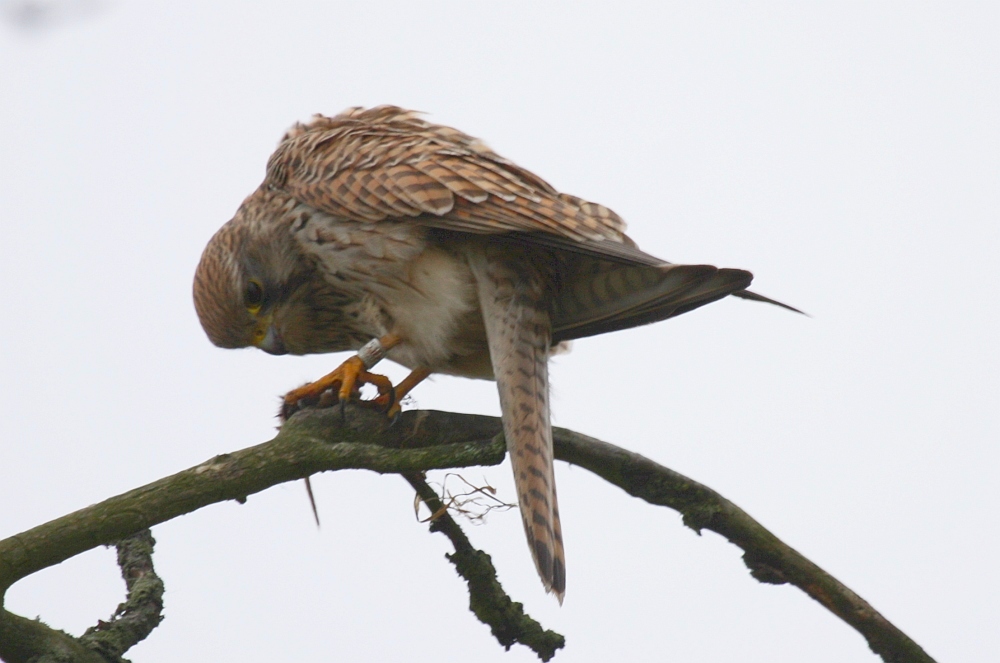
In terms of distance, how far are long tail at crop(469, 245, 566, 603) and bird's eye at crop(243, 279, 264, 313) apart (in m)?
0.72

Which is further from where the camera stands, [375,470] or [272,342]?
[272,342]

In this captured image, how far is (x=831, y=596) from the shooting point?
8.36 feet

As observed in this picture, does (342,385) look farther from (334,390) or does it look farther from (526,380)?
(526,380)

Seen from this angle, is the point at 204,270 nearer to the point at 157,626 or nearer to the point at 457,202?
the point at 457,202

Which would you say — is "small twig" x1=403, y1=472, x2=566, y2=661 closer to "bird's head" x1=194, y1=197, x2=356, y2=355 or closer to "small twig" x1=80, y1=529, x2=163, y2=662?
"small twig" x1=80, y1=529, x2=163, y2=662

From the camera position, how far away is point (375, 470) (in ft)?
7.55

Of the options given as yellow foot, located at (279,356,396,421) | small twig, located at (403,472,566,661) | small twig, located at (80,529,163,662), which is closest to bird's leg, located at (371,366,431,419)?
yellow foot, located at (279,356,396,421)

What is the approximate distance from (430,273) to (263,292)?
0.61 meters

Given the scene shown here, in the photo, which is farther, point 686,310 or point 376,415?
point 686,310

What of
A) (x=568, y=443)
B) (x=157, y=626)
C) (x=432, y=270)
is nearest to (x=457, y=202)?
(x=432, y=270)

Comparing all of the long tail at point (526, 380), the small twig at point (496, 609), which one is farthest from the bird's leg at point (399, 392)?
the small twig at point (496, 609)

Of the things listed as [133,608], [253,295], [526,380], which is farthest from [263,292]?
[133,608]

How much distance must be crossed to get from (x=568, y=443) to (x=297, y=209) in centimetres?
132

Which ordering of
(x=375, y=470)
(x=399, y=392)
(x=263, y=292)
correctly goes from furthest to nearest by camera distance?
(x=263, y=292) < (x=399, y=392) < (x=375, y=470)
